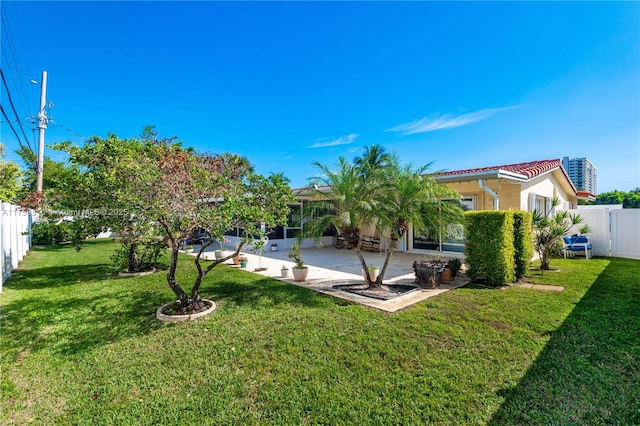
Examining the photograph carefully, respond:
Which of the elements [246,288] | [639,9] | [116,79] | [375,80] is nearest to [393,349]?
[246,288]

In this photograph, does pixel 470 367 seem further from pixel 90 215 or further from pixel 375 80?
pixel 375 80

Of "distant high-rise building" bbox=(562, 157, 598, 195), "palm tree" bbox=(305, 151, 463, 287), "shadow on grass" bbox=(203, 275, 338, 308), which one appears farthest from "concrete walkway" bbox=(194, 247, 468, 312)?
"distant high-rise building" bbox=(562, 157, 598, 195)

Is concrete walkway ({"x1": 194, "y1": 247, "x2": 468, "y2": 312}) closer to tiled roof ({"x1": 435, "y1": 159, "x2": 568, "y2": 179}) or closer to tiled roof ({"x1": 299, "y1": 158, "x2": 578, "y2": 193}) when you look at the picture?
tiled roof ({"x1": 299, "y1": 158, "x2": 578, "y2": 193})

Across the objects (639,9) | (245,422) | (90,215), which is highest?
(639,9)

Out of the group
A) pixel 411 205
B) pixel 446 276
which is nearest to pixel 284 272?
pixel 411 205

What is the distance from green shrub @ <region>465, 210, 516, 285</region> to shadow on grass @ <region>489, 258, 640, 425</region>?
2.22 meters

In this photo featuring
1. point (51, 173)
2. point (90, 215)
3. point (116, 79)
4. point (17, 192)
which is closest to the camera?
point (90, 215)

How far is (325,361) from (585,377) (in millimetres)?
3357

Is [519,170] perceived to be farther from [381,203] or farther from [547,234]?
[381,203]

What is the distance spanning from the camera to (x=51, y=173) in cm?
1994

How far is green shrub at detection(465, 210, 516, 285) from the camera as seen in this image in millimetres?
7980

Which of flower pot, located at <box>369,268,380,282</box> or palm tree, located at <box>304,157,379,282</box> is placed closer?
palm tree, located at <box>304,157,379,282</box>

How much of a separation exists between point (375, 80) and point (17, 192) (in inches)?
952

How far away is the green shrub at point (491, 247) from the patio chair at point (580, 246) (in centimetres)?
718
